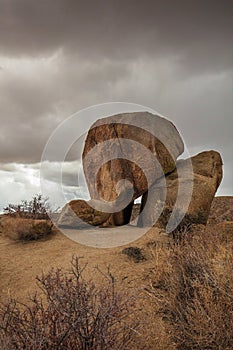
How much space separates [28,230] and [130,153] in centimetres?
430

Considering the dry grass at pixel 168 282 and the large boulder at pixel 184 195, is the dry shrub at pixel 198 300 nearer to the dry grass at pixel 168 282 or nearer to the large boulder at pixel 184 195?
the dry grass at pixel 168 282

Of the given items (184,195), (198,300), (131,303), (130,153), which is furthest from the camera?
(130,153)

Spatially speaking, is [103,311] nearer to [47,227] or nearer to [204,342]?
[204,342]

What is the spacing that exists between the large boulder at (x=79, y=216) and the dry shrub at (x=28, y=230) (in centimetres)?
56

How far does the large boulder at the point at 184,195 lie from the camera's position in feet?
31.9

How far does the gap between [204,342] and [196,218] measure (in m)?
5.71

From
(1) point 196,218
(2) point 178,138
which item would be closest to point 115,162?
(2) point 178,138

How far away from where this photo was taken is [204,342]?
4.16m

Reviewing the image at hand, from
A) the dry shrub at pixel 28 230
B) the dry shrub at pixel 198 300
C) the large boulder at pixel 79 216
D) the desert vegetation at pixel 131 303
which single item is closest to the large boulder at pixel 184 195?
the desert vegetation at pixel 131 303

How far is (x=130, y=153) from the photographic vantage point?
37.4 feet

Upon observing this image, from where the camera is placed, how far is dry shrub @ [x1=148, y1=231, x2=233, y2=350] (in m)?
4.06

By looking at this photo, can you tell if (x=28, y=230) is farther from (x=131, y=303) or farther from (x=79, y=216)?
(x=131, y=303)

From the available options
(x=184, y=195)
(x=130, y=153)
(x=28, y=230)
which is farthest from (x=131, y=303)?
(x=130, y=153)

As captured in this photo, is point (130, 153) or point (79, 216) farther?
point (130, 153)
